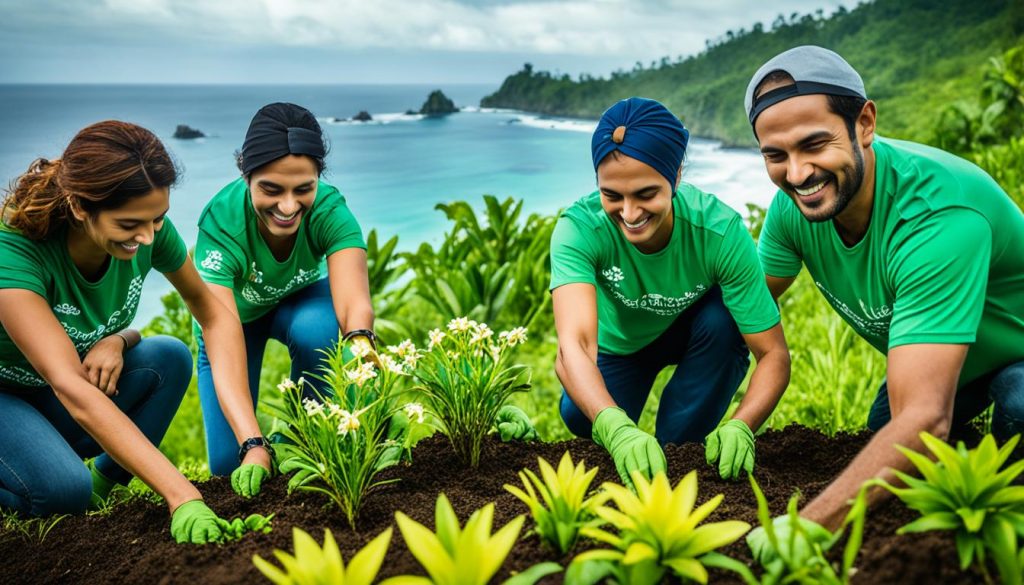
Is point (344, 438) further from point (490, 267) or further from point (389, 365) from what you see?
point (490, 267)

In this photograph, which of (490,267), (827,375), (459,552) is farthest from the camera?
(490,267)

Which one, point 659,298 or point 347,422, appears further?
point 659,298

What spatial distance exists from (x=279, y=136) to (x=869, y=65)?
8.54 meters

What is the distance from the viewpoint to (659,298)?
2746 mm

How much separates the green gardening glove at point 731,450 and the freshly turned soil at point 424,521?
5 centimetres

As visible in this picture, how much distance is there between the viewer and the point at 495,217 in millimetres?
5898

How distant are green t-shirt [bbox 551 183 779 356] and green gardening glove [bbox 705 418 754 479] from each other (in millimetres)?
383

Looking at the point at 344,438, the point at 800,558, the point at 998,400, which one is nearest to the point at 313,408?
the point at 344,438

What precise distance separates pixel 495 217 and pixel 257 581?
439 centimetres

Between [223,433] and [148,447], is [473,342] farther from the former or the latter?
[223,433]

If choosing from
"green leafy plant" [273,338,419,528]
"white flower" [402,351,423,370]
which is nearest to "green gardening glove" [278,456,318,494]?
"green leafy plant" [273,338,419,528]

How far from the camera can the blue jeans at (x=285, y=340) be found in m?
3.10

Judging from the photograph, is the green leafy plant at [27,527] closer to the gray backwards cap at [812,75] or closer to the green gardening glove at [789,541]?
the green gardening glove at [789,541]

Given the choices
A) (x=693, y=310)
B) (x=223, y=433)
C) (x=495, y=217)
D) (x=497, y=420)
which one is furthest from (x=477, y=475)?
(x=495, y=217)
